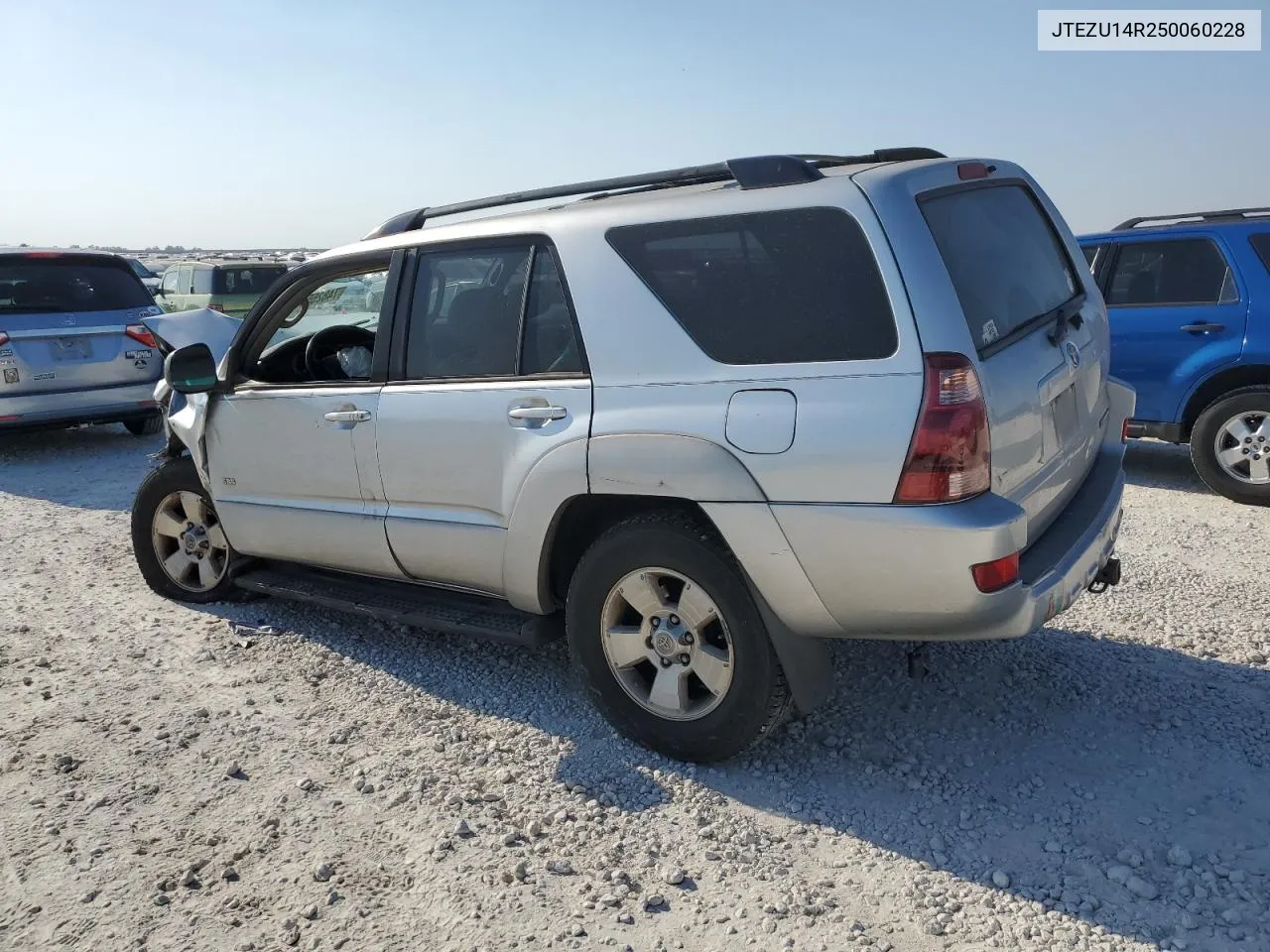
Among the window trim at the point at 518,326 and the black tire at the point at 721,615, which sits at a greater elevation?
the window trim at the point at 518,326

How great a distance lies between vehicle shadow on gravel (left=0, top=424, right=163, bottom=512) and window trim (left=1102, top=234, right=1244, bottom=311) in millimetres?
6774

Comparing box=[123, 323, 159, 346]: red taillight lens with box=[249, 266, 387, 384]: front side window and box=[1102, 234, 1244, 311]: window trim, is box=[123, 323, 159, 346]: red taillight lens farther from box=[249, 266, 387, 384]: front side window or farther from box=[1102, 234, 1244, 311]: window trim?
box=[1102, 234, 1244, 311]: window trim

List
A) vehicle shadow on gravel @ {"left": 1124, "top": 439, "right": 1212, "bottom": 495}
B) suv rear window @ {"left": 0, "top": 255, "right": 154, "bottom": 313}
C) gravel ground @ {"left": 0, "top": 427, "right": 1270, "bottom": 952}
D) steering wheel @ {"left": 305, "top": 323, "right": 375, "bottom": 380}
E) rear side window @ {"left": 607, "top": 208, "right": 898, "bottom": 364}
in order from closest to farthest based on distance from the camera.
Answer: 1. gravel ground @ {"left": 0, "top": 427, "right": 1270, "bottom": 952}
2. rear side window @ {"left": 607, "top": 208, "right": 898, "bottom": 364}
3. steering wheel @ {"left": 305, "top": 323, "right": 375, "bottom": 380}
4. vehicle shadow on gravel @ {"left": 1124, "top": 439, "right": 1212, "bottom": 495}
5. suv rear window @ {"left": 0, "top": 255, "right": 154, "bottom": 313}

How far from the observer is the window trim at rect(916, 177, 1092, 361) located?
3016 mm

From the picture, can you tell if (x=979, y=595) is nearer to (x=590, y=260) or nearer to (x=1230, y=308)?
(x=590, y=260)

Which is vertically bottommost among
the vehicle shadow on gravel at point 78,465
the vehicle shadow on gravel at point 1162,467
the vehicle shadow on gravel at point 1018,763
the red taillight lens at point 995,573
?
the vehicle shadow on gravel at point 1162,467

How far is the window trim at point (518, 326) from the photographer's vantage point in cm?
352

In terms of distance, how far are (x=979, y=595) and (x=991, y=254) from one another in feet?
3.89

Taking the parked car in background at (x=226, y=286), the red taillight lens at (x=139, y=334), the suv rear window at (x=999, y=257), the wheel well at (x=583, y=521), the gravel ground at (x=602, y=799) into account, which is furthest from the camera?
the parked car in background at (x=226, y=286)

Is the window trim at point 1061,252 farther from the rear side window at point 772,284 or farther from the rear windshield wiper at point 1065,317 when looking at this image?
the rear side window at point 772,284

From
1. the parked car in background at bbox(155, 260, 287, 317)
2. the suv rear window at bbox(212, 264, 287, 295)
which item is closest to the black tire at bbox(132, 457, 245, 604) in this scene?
the parked car in background at bbox(155, 260, 287, 317)

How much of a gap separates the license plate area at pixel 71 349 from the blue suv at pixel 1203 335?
824 cm

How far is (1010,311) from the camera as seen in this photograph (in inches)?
131

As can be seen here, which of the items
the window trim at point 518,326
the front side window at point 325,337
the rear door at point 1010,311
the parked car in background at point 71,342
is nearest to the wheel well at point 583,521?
the window trim at point 518,326
